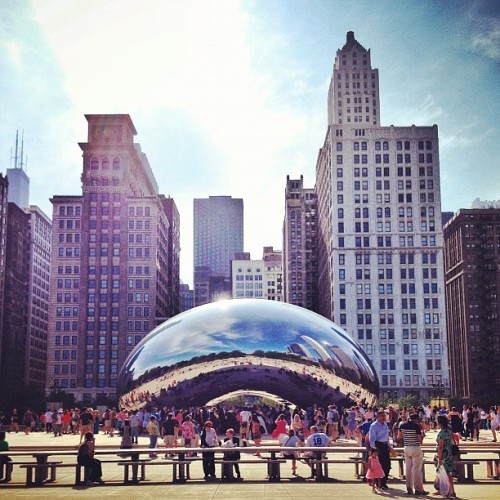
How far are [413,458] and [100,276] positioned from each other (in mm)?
101102

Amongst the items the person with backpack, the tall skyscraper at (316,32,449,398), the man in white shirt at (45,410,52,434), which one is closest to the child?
the person with backpack

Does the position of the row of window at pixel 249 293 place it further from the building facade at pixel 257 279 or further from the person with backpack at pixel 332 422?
the person with backpack at pixel 332 422

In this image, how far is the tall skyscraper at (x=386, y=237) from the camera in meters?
103

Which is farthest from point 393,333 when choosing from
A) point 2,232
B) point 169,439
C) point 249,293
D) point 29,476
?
point 249,293

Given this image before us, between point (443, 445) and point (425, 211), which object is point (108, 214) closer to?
point (425, 211)

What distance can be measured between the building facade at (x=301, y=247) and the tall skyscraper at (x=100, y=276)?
38003 millimetres

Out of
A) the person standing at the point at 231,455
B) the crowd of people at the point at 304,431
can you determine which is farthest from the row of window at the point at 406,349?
the person standing at the point at 231,455

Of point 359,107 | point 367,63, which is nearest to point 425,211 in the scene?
point 359,107

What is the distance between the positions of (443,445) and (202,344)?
61.9 feet

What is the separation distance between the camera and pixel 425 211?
346 feet

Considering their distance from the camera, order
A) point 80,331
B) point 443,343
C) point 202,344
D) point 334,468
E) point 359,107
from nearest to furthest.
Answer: point 334,468 < point 202,344 < point 443,343 < point 80,331 < point 359,107

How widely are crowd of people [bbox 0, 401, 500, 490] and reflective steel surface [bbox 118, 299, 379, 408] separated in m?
0.80

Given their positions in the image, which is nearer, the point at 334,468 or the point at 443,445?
the point at 443,445

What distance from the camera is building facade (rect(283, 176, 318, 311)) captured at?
143625 millimetres
